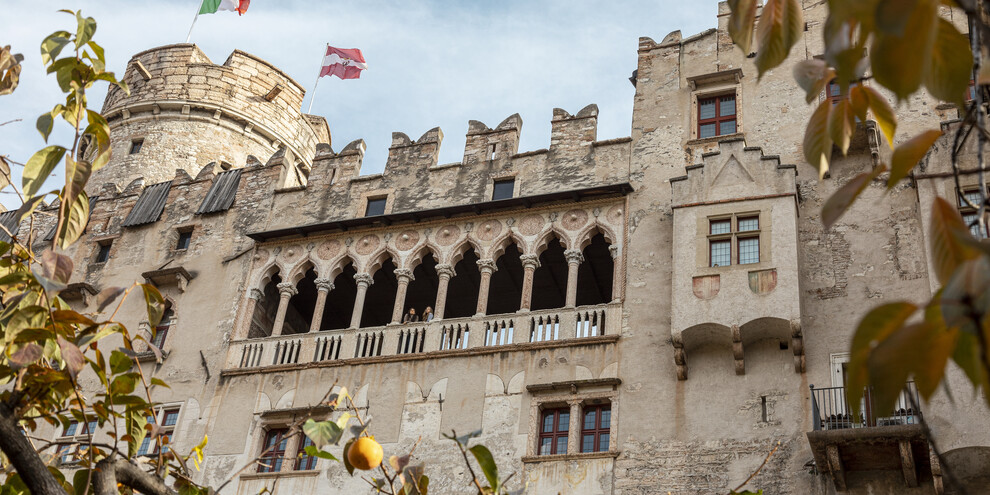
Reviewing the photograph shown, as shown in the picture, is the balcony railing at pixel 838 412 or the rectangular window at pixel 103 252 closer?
the balcony railing at pixel 838 412

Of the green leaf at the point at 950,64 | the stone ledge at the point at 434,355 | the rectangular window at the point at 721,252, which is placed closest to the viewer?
the green leaf at the point at 950,64

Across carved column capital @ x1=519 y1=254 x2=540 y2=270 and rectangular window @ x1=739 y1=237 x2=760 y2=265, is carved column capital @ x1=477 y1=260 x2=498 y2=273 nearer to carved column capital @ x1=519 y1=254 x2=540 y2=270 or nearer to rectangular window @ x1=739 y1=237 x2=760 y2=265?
carved column capital @ x1=519 y1=254 x2=540 y2=270

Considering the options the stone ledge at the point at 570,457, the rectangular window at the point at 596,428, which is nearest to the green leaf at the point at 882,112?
the stone ledge at the point at 570,457

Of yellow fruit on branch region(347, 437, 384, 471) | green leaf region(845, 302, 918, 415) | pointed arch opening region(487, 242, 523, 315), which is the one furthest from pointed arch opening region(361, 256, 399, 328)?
green leaf region(845, 302, 918, 415)

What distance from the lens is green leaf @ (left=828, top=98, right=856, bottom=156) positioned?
3.38 m

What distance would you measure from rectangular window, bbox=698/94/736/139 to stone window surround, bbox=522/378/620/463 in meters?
6.25

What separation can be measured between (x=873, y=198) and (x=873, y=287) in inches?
83.9

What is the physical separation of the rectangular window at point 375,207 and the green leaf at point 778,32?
68.6 feet

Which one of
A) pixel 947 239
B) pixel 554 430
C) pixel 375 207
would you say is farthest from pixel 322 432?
pixel 375 207

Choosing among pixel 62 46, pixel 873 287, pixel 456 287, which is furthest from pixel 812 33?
pixel 62 46

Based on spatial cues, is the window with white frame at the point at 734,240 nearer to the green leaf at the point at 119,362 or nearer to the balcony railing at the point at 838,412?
the balcony railing at the point at 838,412

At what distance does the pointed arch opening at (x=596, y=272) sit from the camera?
910 inches

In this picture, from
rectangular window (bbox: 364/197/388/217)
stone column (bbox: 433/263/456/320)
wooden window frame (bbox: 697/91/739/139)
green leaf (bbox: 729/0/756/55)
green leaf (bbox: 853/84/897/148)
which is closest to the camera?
green leaf (bbox: 853/84/897/148)

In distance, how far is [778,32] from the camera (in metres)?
3.40
